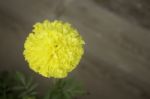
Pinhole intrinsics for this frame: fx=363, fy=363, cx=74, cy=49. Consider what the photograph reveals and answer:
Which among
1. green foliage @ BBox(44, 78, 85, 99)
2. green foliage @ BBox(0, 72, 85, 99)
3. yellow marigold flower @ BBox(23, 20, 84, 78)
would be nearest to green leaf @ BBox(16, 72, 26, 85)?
green foliage @ BBox(0, 72, 85, 99)

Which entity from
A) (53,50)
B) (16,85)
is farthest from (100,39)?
(53,50)

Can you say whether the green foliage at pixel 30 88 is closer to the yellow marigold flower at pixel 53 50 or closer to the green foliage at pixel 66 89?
the green foliage at pixel 66 89

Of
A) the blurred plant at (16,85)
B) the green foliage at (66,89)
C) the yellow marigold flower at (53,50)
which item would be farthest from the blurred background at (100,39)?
the yellow marigold flower at (53,50)

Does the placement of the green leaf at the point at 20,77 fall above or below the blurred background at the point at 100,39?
below

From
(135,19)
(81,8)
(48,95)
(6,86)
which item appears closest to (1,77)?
(6,86)

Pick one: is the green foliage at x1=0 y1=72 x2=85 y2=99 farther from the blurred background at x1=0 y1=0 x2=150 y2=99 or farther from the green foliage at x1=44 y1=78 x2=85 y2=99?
the blurred background at x1=0 y1=0 x2=150 y2=99

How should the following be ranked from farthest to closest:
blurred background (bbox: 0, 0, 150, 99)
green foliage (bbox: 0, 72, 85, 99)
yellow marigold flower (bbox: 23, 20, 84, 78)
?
blurred background (bbox: 0, 0, 150, 99) < green foliage (bbox: 0, 72, 85, 99) < yellow marigold flower (bbox: 23, 20, 84, 78)
